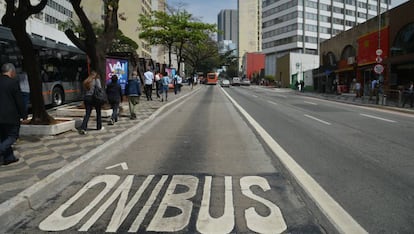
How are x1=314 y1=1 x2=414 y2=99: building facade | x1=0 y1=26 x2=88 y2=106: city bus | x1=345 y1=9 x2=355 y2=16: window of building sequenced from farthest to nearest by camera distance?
x1=345 y1=9 x2=355 y2=16: window of building
x1=314 y1=1 x2=414 y2=99: building facade
x1=0 y1=26 x2=88 y2=106: city bus

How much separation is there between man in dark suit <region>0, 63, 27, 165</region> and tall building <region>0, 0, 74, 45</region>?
1608 inches

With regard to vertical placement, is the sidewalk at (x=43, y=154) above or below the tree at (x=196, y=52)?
below

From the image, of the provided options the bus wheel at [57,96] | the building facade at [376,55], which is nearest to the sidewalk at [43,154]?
the bus wheel at [57,96]

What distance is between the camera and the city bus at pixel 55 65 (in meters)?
17.0

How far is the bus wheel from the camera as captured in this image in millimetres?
20667

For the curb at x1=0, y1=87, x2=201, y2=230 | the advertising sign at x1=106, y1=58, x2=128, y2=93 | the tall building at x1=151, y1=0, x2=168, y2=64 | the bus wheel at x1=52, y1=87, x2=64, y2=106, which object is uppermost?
the tall building at x1=151, y1=0, x2=168, y2=64

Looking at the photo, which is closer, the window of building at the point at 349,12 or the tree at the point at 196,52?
the tree at the point at 196,52

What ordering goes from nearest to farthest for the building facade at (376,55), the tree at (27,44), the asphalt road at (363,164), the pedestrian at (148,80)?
the asphalt road at (363,164)
the tree at (27,44)
the pedestrian at (148,80)
the building facade at (376,55)

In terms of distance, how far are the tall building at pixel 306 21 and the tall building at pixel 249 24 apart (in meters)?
29.2

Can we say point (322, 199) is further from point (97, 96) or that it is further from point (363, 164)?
point (97, 96)

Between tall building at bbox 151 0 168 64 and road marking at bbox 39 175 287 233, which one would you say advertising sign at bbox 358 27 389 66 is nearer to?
road marking at bbox 39 175 287 233

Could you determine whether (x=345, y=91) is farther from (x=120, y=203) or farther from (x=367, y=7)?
(x=367, y=7)

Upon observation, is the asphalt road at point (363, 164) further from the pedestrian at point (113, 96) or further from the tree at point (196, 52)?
the tree at point (196, 52)

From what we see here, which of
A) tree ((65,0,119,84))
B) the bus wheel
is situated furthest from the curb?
the bus wheel
